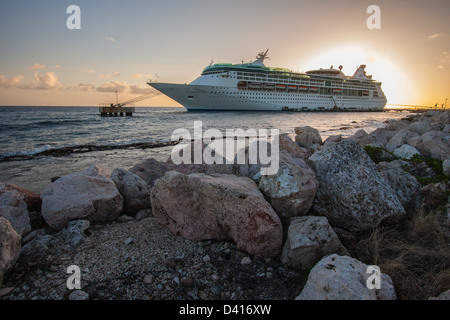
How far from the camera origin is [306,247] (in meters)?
2.79

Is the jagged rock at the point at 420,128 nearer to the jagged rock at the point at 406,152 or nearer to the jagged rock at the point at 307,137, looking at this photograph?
the jagged rock at the point at 307,137

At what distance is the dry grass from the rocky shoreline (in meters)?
0.05

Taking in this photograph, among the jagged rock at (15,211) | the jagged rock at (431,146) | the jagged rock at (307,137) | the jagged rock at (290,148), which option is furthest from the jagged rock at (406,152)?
the jagged rock at (15,211)

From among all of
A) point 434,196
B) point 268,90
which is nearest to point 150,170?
point 434,196

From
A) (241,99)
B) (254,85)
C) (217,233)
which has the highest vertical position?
(254,85)

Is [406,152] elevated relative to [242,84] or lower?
lower

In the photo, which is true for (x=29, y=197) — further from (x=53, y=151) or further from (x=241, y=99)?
(x=241, y=99)

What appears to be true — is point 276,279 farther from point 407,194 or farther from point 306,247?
point 407,194

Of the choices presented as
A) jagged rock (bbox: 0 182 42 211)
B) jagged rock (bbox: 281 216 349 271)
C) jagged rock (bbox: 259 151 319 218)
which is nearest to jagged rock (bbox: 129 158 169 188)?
jagged rock (bbox: 0 182 42 211)

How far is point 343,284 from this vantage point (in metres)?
2.07

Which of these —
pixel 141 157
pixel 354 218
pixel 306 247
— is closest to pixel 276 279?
pixel 306 247

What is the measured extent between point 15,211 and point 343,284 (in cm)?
446
